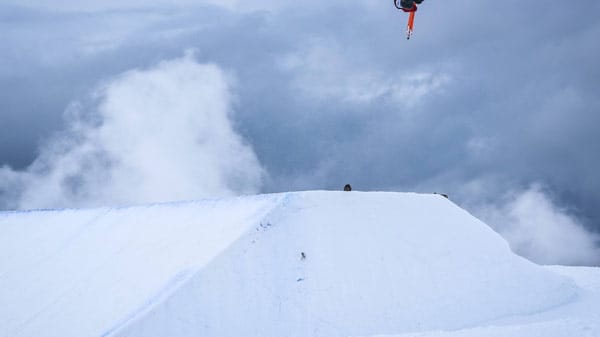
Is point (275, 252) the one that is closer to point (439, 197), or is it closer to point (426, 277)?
point (426, 277)

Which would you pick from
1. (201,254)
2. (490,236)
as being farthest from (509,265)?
(201,254)

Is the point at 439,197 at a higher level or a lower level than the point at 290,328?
higher

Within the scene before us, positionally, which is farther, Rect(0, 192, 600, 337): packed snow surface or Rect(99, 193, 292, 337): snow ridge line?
Rect(0, 192, 600, 337): packed snow surface

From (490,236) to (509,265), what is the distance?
3.96 feet

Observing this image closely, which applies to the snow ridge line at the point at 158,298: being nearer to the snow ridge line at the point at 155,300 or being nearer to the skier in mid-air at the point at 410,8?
the snow ridge line at the point at 155,300

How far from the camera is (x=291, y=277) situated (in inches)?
523

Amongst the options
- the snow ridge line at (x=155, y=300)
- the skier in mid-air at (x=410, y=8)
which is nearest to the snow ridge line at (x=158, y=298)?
the snow ridge line at (x=155, y=300)

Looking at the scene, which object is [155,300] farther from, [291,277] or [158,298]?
[291,277]

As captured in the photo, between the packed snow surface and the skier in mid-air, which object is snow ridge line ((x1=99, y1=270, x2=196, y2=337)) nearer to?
the packed snow surface

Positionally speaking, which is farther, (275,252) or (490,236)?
(490,236)

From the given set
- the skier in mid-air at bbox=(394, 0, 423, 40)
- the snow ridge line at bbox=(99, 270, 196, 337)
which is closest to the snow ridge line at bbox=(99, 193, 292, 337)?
the snow ridge line at bbox=(99, 270, 196, 337)

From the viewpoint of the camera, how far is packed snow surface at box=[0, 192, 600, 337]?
12422mm

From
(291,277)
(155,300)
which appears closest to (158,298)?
(155,300)

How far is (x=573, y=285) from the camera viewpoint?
18328mm
